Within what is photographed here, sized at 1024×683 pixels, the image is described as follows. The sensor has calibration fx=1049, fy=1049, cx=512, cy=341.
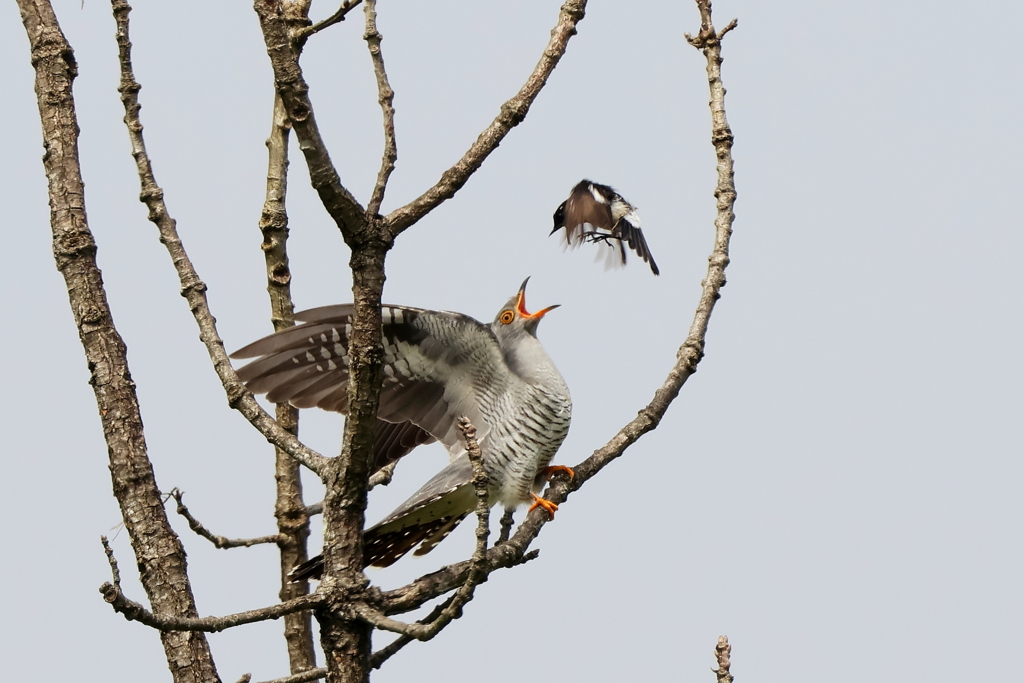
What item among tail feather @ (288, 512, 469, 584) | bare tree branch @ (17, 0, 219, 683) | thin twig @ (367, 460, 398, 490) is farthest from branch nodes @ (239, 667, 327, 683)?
thin twig @ (367, 460, 398, 490)

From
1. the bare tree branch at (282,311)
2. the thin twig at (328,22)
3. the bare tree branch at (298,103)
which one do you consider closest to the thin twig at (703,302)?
the bare tree branch at (282,311)

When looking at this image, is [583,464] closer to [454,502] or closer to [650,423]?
[650,423]

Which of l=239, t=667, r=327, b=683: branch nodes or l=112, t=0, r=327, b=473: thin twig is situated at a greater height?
l=112, t=0, r=327, b=473: thin twig

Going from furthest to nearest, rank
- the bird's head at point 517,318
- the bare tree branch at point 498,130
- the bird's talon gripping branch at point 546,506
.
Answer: the bird's head at point 517,318, the bird's talon gripping branch at point 546,506, the bare tree branch at point 498,130

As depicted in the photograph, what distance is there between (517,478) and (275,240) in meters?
1.32

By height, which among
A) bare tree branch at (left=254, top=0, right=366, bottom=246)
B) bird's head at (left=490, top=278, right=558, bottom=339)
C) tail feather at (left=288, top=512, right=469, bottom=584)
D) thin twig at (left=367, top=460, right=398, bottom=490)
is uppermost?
bird's head at (left=490, top=278, right=558, bottom=339)

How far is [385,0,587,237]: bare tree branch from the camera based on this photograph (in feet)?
8.26

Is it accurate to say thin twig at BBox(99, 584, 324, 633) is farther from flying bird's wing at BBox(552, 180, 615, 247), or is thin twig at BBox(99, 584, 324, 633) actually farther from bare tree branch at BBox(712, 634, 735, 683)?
flying bird's wing at BBox(552, 180, 615, 247)

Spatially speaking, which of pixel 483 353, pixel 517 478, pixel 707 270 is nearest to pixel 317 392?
pixel 483 353

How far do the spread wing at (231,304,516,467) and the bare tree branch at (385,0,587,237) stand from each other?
69cm

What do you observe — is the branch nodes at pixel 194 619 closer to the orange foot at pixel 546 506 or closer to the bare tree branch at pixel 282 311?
the orange foot at pixel 546 506

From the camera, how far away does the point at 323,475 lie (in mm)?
2801

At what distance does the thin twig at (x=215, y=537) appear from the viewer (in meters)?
3.63

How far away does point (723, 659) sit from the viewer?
2.82 metres
